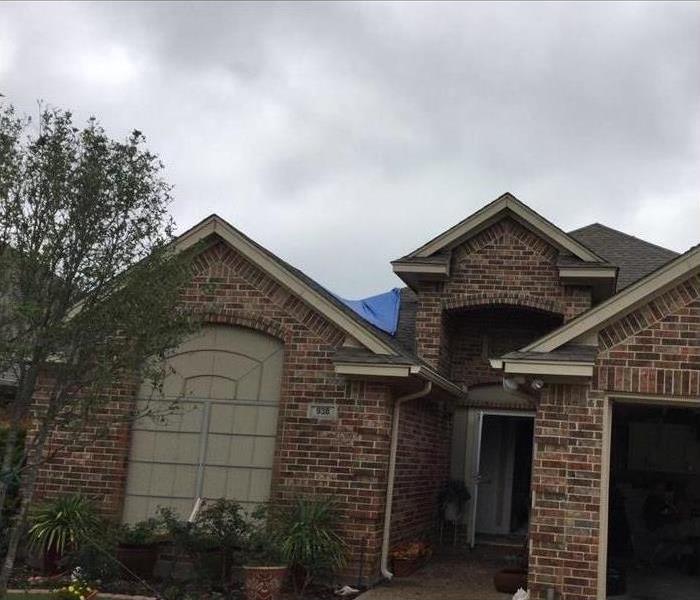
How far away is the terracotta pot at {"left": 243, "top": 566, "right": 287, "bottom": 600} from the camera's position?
862 cm

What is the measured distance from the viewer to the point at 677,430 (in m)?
15.6

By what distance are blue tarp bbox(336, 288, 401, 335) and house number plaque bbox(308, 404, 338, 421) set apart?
3.43 meters

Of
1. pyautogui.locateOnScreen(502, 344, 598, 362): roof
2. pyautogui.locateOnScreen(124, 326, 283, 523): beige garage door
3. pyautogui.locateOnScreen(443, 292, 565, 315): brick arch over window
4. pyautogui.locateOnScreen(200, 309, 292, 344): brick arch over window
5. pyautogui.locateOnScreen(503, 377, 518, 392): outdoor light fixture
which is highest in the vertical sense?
pyautogui.locateOnScreen(443, 292, 565, 315): brick arch over window

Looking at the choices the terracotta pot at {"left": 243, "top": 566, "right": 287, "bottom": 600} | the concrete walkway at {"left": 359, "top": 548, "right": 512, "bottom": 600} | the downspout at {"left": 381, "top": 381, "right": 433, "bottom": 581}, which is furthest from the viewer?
the downspout at {"left": 381, "top": 381, "right": 433, "bottom": 581}

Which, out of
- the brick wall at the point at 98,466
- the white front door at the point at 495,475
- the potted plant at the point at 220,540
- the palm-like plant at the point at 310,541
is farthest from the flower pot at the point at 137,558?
the white front door at the point at 495,475

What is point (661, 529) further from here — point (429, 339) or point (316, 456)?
point (316, 456)

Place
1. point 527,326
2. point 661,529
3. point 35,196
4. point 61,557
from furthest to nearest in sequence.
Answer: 1. point 527,326
2. point 661,529
3. point 61,557
4. point 35,196

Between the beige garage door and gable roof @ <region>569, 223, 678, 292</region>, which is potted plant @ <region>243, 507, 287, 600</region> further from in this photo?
gable roof @ <region>569, 223, 678, 292</region>

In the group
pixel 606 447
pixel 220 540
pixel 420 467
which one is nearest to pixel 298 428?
pixel 220 540

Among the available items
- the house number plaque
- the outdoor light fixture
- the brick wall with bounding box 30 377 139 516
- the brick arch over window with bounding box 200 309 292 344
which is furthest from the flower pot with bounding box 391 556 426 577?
the brick wall with bounding box 30 377 139 516

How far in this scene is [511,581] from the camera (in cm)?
1004

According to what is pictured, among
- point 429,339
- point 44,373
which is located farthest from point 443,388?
point 44,373

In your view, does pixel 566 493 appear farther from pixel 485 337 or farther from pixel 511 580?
pixel 485 337

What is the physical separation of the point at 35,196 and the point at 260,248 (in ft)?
15.1
